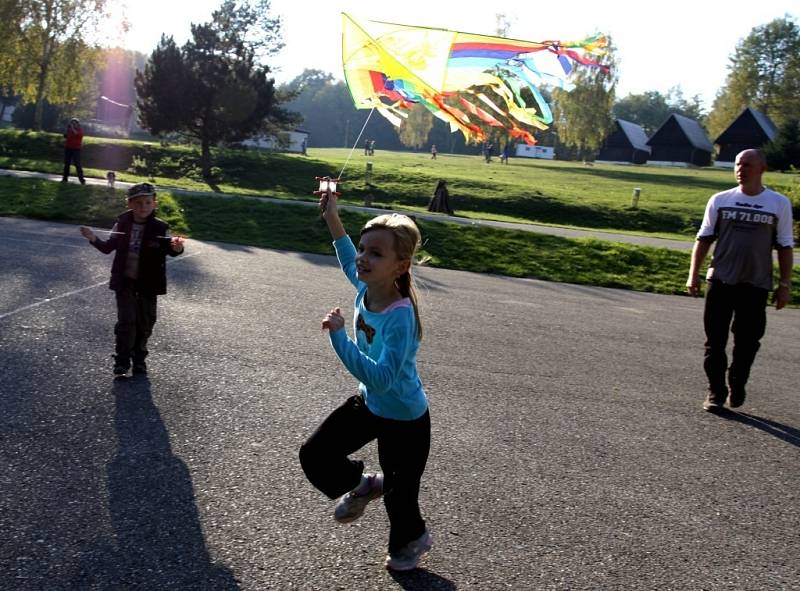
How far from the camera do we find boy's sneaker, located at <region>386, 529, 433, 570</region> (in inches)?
132

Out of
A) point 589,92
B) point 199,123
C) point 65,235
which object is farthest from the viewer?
point 589,92

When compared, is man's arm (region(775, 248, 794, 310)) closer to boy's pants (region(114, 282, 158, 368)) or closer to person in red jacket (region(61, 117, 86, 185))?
boy's pants (region(114, 282, 158, 368))

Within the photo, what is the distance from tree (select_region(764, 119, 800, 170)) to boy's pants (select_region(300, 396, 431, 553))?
191 ft

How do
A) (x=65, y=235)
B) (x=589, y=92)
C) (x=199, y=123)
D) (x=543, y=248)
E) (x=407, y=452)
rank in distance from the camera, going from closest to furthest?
1. (x=407, y=452)
2. (x=65, y=235)
3. (x=543, y=248)
4. (x=199, y=123)
5. (x=589, y=92)

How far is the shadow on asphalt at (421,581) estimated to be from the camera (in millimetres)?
3270

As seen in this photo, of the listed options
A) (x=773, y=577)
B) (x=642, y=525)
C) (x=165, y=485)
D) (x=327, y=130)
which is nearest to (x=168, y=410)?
(x=165, y=485)

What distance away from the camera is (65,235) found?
543 inches

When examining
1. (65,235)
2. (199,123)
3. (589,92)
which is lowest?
(65,235)

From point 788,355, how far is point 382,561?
748cm

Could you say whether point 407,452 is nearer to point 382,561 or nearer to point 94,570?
point 382,561

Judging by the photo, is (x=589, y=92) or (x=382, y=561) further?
(x=589, y=92)

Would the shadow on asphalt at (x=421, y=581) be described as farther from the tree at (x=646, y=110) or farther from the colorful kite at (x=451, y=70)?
the tree at (x=646, y=110)

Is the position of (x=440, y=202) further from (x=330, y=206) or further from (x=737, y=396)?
(x=330, y=206)

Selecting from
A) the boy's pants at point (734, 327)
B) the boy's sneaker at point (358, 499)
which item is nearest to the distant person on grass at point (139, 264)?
the boy's sneaker at point (358, 499)
